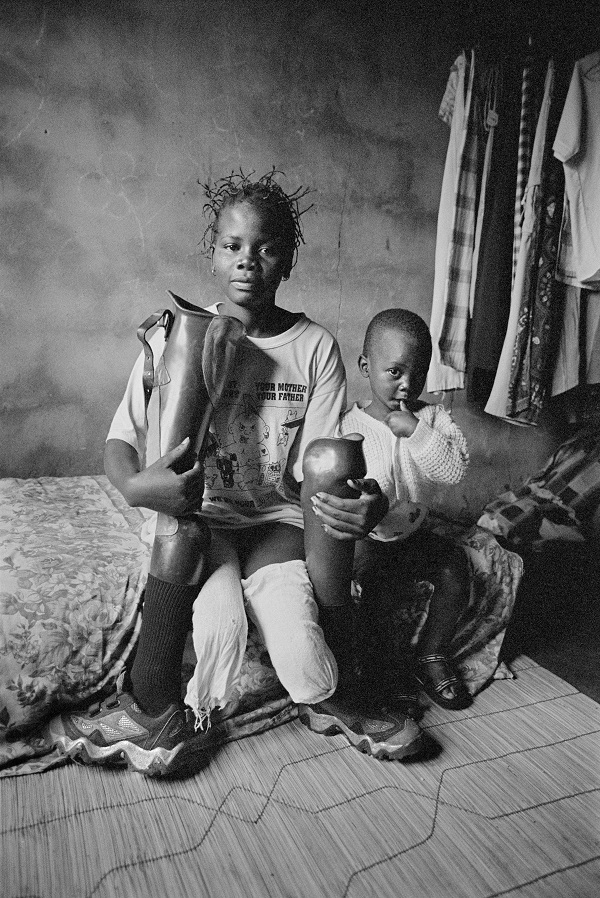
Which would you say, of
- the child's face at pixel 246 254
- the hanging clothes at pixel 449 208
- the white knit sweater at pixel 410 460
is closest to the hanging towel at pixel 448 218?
the hanging clothes at pixel 449 208

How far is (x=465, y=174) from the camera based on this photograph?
80.6 inches

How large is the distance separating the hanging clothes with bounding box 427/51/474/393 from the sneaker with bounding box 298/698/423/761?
3.86 feet

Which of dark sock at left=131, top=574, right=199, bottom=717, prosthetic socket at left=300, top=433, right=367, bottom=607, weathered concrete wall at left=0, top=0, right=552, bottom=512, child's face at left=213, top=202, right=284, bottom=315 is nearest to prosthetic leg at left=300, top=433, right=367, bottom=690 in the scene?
prosthetic socket at left=300, top=433, right=367, bottom=607

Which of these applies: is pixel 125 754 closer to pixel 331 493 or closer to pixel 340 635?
pixel 340 635

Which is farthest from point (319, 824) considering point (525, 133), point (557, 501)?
point (525, 133)

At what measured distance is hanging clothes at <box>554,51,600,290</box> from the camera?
1.87 meters

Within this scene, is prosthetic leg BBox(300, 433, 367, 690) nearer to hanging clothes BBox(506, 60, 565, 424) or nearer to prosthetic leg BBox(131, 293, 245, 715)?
prosthetic leg BBox(131, 293, 245, 715)

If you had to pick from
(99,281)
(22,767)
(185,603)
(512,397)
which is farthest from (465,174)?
(22,767)

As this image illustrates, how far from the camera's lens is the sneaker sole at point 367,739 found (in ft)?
4.02

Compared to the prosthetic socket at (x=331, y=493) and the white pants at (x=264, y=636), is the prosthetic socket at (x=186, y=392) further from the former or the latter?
the prosthetic socket at (x=331, y=493)

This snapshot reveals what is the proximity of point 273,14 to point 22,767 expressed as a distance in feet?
7.24

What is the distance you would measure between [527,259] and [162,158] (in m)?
1.18

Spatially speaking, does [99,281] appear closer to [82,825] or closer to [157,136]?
[157,136]

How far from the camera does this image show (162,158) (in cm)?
203
